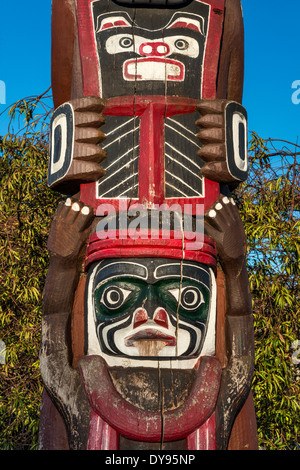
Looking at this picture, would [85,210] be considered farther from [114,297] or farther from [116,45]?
[116,45]

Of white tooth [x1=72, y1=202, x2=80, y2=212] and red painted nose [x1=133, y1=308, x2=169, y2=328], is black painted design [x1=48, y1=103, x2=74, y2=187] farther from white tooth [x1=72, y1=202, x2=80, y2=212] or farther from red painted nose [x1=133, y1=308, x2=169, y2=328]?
red painted nose [x1=133, y1=308, x2=169, y2=328]

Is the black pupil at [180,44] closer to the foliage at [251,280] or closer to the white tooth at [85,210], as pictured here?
the white tooth at [85,210]

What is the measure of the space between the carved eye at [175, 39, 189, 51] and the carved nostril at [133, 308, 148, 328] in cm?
156

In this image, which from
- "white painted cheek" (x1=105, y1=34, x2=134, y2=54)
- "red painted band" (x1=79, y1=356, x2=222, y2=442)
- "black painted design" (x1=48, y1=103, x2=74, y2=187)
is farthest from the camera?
"white painted cheek" (x1=105, y1=34, x2=134, y2=54)

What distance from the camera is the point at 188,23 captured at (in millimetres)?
3562

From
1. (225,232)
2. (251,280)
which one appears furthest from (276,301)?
(225,232)

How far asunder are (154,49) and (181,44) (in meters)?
0.17

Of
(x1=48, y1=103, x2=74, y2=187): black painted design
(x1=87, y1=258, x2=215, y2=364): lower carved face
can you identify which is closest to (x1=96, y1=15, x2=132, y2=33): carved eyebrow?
(x1=48, y1=103, x2=74, y2=187): black painted design

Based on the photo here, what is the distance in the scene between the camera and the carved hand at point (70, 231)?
3287mm

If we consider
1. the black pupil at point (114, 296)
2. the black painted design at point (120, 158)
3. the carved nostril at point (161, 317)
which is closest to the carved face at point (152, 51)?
the black painted design at point (120, 158)

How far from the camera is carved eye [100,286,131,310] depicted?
311cm

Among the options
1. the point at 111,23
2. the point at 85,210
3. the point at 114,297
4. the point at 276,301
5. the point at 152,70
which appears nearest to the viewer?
the point at 114,297

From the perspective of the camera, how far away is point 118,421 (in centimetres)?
288
